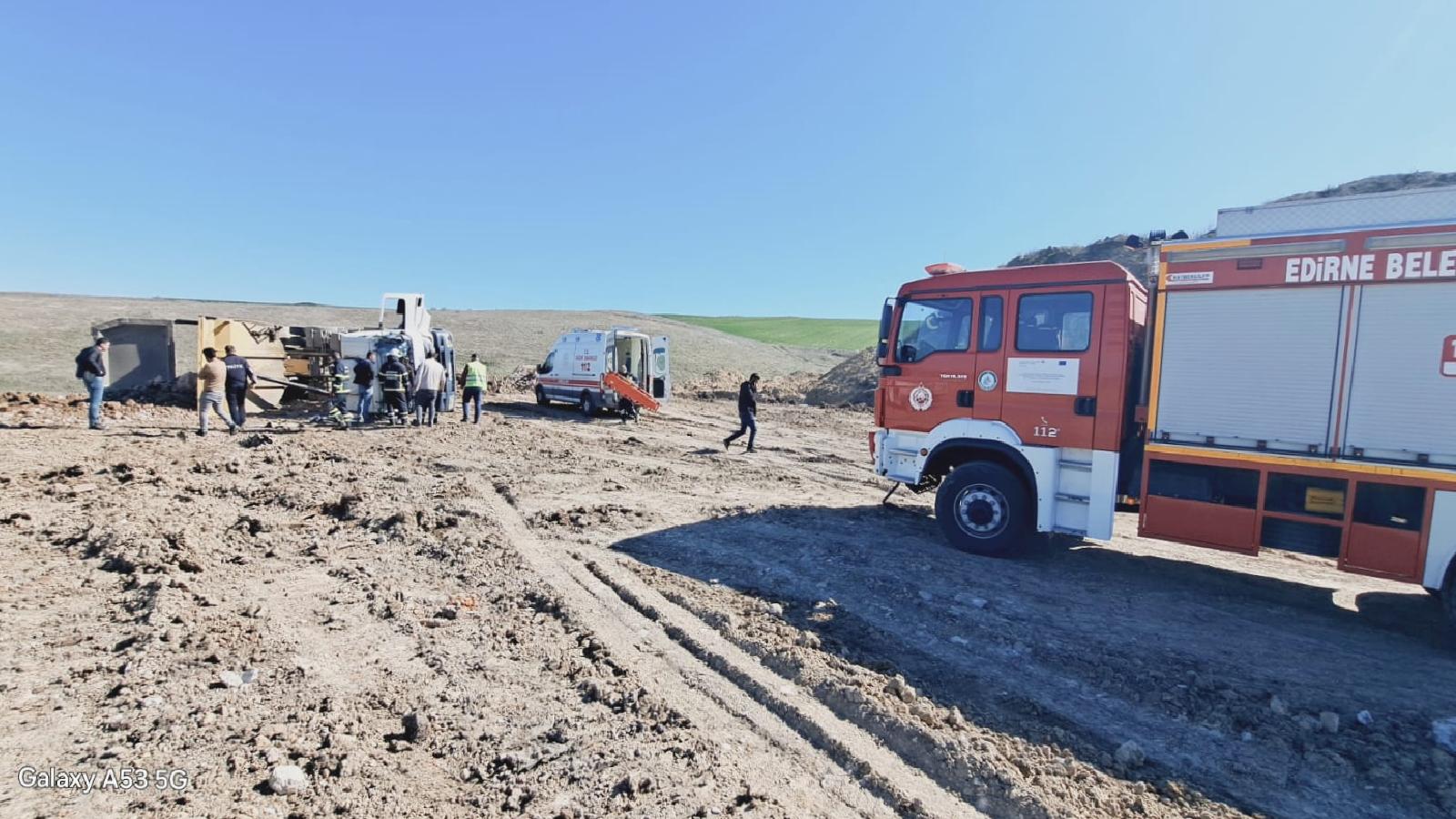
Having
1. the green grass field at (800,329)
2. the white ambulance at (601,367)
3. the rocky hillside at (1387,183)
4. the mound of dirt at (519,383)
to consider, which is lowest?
the mound of dirt at (519,383)

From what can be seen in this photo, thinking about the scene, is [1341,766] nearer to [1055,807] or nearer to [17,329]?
[1055,807]

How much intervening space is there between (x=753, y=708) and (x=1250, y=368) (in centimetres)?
524

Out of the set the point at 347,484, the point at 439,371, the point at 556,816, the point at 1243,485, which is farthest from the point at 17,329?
the point at 1243,485

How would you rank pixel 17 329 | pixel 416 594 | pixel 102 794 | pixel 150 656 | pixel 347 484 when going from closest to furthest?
pixel 102 794 → pixel 150 656 → pixel 416 594 → pixel 347 484 → pixel 17 329

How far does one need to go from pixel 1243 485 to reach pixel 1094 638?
223 centimetres

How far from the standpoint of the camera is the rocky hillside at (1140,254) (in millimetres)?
26672

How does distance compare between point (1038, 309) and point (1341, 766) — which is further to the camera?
Answer: point (1038, 309)

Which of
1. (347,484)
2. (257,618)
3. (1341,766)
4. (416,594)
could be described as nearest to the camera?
(1341,766)

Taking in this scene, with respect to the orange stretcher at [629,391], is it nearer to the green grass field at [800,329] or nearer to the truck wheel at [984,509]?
the truck wheel at [984,509]

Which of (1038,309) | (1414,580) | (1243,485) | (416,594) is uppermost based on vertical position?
(1038,309)

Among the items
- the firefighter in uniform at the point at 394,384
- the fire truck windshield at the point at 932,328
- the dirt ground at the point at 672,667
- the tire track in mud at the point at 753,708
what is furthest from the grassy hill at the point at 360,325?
the fire truck windshield at the point at 932,328

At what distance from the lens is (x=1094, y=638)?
5.08 metres

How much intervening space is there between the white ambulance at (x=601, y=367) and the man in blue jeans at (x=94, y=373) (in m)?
10.5

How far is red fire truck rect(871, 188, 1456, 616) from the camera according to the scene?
5148 millimetres
